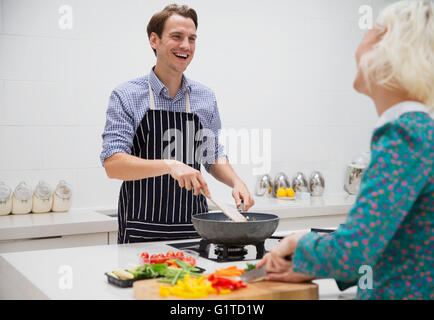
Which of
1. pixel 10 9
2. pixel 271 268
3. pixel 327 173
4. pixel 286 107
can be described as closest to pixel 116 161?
pixel 271 268

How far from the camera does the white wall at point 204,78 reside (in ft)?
10.5

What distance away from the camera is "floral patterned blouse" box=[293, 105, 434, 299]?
1.05 metres

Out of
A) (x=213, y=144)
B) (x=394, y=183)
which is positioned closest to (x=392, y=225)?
(x=394, y=183)

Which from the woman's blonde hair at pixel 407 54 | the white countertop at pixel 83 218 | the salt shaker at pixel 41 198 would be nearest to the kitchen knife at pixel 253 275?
the woman's blonde hair at pixel 407 54

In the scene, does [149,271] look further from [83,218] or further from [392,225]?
[83,218]

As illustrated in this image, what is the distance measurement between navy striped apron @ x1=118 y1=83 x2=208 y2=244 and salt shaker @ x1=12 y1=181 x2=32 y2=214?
956 mm

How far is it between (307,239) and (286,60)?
307cm

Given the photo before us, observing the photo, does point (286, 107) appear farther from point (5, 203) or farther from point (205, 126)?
point (5, 203)

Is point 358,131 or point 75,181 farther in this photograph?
point 358,131

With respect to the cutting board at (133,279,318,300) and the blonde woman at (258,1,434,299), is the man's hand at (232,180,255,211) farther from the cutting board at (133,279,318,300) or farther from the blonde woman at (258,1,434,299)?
the blonde woman at (258,1,434,299)

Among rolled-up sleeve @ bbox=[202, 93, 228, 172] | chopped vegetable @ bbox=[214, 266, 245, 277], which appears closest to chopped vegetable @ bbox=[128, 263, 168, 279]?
chopped vegetable @ bbox=[214, 266, 245, 277]

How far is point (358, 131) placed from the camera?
14.6ft

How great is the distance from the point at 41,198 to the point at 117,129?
3.73 feet

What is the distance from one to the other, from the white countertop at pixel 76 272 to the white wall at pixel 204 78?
4.76 feet
